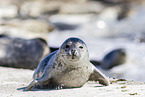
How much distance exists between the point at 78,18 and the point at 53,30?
4.96 metres

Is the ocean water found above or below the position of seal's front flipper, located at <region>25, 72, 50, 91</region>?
above

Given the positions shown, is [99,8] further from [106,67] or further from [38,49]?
[38,49]

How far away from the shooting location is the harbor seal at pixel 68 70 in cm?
324

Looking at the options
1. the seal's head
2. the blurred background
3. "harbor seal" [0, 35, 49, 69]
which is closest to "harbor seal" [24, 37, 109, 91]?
the seal's head

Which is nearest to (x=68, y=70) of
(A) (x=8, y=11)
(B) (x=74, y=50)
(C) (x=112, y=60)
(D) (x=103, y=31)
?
(B) (x=74, y=50)

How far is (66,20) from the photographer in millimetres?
24969

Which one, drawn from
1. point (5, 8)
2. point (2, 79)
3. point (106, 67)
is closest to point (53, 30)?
point (5, 8)

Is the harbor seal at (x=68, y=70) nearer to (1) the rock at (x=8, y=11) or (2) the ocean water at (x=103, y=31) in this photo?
(2) the ocean water at (x=103, y=31)

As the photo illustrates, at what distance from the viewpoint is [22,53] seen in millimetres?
7273

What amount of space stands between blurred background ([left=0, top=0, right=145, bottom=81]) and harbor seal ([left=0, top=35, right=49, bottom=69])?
6.85 metres

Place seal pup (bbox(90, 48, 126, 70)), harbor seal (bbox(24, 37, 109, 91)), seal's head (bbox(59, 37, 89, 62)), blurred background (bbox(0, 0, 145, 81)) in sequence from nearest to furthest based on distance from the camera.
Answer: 1. seal's head (bbox(59, 37, 89, 62))
2. harbor seal (bbox(24, 37, 109, 91))
3. seal pup (bbox(90, 48, 126, 70))
4. blurred background (bbox(0, 0, 145, 81))

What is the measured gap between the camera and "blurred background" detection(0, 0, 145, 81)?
18.1 meters

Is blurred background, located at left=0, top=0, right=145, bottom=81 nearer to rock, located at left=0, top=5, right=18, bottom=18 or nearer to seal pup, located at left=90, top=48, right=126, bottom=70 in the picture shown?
rock, located at left=0, top=5, right=18, bottom=18

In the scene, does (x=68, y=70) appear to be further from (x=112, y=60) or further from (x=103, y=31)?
(x=103, y=31)
